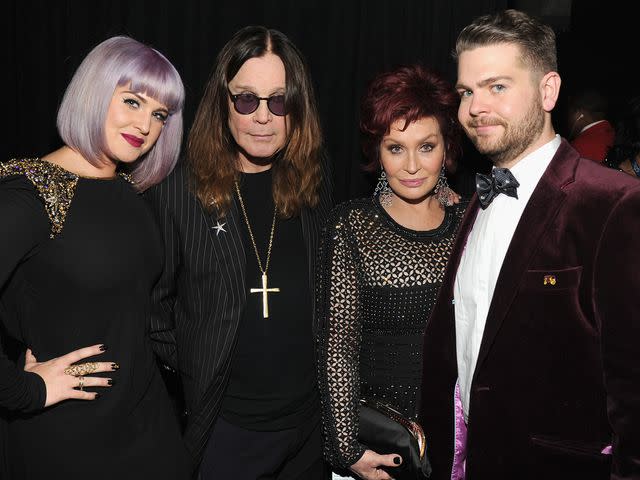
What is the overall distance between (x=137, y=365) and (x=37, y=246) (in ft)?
1.67

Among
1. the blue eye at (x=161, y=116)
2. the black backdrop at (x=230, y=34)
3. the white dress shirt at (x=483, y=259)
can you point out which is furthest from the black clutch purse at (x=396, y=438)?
the black backdrop at (x=230, y=34)

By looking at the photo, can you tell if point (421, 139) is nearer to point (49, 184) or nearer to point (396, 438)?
point (396, 438)

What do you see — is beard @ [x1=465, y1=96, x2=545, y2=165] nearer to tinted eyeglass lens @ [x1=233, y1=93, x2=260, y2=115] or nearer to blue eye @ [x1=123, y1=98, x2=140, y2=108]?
tinted eyeglass lens @ [x1=233, y1=93, x2=260, y2=115]

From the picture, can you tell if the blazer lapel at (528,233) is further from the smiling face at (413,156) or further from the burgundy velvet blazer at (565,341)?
the smiling face at (413,156)

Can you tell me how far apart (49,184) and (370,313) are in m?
1.14

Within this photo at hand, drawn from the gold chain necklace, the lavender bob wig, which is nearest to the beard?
the gold chain necklace

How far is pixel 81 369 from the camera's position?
1.75 metres

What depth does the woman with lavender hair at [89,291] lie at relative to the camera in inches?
65.4

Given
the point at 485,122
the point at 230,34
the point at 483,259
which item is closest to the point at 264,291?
the point at 483,259

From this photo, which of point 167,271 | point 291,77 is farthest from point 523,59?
point 167,271

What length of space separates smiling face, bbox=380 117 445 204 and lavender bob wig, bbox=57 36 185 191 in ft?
2.66

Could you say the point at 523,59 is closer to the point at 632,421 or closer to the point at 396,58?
the point at 632,421

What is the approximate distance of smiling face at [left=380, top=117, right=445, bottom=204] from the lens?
2109mm

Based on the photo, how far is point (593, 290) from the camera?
1450 mm
